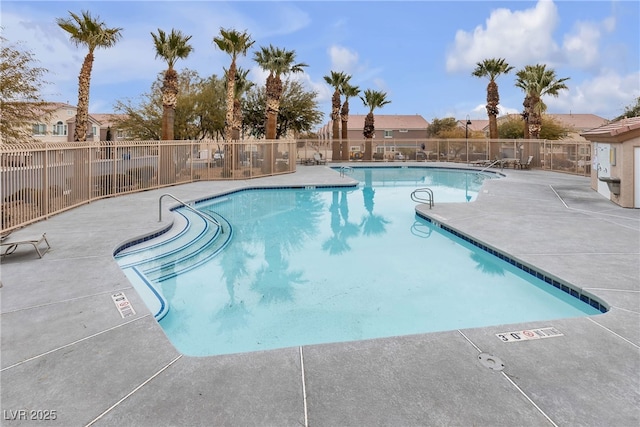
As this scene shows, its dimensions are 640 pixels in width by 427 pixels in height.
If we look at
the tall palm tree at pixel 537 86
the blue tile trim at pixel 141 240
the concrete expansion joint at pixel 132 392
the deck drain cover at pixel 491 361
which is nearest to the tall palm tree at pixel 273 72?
the blue tile trim at pixel 141 240

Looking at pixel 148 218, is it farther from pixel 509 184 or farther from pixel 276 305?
pixel 509 184

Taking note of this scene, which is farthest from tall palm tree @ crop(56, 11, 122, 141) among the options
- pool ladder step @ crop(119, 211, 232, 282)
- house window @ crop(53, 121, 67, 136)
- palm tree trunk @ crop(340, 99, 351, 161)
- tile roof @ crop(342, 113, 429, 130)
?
tile roof @ crop(342, 113, 429, 130)

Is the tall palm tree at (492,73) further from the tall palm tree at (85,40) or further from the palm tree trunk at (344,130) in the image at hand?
the tall palm tree at (85,40)

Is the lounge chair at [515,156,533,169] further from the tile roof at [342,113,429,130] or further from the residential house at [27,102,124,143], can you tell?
the residential house at [27,102,124,143]

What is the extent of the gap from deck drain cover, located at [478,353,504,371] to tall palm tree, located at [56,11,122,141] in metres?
16.4

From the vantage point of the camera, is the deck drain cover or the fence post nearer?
the deck drain cover

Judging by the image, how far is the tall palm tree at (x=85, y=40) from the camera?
15047mm

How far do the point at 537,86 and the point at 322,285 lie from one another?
27.9 meters

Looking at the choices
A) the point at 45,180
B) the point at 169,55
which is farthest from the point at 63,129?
the point at 45,180

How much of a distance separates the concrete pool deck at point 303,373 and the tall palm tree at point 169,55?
15277mm

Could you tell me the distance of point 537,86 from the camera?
27.2 metres

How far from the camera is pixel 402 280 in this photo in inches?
251

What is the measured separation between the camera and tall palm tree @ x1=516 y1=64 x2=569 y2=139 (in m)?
27.3

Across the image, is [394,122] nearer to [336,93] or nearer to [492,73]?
[336,93]
